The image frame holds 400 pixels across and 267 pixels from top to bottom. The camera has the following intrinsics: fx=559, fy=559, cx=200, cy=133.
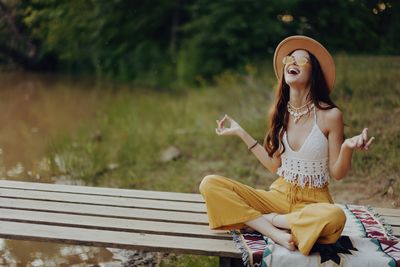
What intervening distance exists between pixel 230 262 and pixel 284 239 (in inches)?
12.3

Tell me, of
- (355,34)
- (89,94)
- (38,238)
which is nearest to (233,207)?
(38,238)

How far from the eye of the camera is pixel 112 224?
3.23 metres

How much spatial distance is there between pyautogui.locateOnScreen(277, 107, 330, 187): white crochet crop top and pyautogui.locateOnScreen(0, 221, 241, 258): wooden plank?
0.56 m

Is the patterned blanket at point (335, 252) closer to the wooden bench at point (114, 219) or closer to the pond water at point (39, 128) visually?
the wooden bench at point (114, 219)

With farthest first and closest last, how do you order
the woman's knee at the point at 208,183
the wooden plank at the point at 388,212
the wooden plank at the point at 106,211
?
the wooden plank at the point at 388,212 → the wooden plank at the point at 106,211 → the woman's knee at the point at 208,183

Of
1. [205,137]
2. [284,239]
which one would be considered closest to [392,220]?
[284,239]

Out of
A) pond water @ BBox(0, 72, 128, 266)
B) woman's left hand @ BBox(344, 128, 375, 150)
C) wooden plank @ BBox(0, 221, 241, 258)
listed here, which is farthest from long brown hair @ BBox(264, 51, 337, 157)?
pond water @ BBox(0, 72, 128, 266)

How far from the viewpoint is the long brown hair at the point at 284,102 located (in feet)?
10.6

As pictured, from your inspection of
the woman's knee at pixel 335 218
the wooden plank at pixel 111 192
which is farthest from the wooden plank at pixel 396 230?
the wooden plank at pixel 111 192

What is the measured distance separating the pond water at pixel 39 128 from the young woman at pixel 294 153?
1340mm

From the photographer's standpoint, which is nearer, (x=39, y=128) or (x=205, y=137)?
(x=205, y=137)

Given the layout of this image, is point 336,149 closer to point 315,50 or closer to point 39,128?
point 315,50

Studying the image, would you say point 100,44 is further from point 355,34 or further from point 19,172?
point 19,172

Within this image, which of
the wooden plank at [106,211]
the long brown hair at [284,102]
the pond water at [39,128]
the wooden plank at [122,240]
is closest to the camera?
the wooden plank at [122,240]
